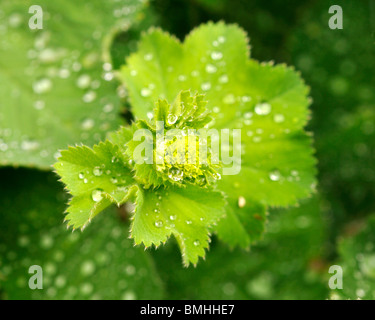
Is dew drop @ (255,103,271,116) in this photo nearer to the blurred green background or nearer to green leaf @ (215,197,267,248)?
green leaf @ (215,197,267,248)

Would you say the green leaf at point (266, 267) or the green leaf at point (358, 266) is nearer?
the green leaf at point (358, 266)

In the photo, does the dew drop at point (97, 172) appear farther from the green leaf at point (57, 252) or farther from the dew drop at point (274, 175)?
the green leaf at point (57, 252)

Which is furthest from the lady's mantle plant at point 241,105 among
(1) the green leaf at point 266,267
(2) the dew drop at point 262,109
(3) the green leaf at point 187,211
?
(1) the green leaf at point 266,267

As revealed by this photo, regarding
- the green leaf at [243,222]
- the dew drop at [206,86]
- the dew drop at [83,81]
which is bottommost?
the green leaf at [243,222]

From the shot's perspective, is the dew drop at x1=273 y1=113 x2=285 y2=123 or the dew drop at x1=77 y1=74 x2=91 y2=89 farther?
the dew drop at x1=77 y1=74 x2=91 y2=89

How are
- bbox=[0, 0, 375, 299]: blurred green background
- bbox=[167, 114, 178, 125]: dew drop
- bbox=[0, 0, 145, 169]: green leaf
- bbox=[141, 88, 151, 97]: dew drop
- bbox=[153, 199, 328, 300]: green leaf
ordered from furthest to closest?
bbox=[153, 199, 328, 300]: green leaf
bbox=[0, 0, 375, 299]: blurred green background
bbox=[0, 0, 145, 169]: green leaf
bbox=[141, 88, 151, 97]: dew drop
bbox=[167, 114, 178, 125]: dew drop

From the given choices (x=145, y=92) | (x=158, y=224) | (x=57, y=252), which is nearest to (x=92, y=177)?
(x=158, y=224)

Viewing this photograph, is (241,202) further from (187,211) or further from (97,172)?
(97,172)

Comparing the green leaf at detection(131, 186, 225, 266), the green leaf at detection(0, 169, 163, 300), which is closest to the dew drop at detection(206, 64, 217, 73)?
the green leaf at detection(131, 186, 225, 266)
